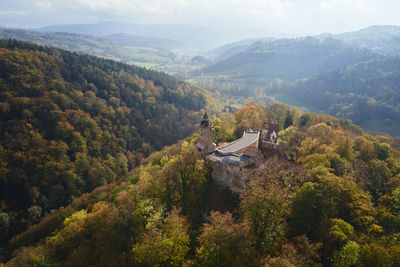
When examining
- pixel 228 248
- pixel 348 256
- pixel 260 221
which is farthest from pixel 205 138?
pixel 348 256

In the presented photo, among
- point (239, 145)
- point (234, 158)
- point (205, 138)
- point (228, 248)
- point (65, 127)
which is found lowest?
point (65, 127)

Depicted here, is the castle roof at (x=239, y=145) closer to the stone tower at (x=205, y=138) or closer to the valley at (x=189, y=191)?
the valley at (x=189, y=191)

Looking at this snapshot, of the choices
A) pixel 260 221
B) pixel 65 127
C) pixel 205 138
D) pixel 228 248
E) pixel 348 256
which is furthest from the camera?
pixel 65 127

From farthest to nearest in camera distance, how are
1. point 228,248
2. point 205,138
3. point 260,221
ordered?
point 205,138 < point 260,221 < point 228,248

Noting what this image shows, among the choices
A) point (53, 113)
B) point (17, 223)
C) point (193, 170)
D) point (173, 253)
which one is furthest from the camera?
point (53, 113)

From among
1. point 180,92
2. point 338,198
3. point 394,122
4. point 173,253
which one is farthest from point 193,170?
point 394,122

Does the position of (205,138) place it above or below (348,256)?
above

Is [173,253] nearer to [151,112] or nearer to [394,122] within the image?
[151,112]

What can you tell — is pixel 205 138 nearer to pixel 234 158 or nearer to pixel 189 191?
pixel 234 158
